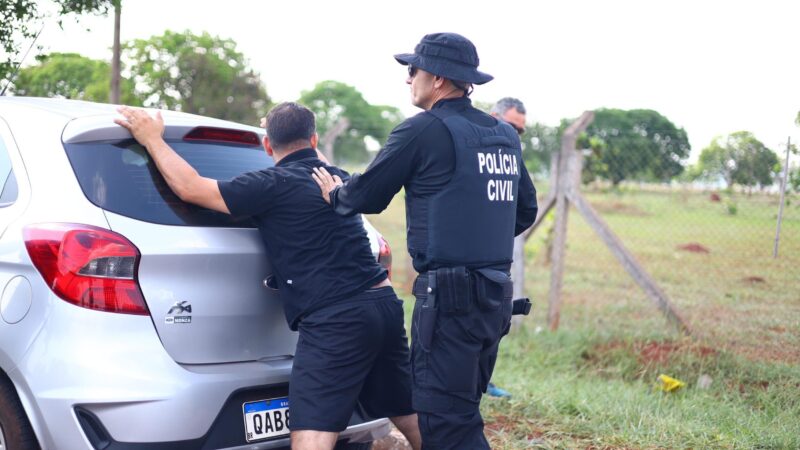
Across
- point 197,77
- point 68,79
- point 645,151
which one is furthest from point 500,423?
point 197,77

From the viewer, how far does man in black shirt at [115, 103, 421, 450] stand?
10.0 ft

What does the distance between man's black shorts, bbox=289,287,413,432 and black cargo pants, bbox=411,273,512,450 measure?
20 cm

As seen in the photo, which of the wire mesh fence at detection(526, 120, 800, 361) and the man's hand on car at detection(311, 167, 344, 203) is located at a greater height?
the man's hand on car at detection(311, 167, 344, 203)

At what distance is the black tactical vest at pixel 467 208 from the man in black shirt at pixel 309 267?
28cm

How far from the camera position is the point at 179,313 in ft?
9.57

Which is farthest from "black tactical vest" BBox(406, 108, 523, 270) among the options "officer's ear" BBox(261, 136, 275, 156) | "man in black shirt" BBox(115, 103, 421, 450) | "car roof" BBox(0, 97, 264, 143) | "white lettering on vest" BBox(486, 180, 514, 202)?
"car roof" BBox(0, 97, 264, 143)

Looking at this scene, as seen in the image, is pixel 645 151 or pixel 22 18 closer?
pixel 22 18

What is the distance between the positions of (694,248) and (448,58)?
4.72m

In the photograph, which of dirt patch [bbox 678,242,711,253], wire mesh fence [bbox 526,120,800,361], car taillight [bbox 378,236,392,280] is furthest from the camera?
dirt patch [bbox 678,242,711,253]

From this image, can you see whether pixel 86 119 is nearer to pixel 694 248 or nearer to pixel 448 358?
pixel 448 358

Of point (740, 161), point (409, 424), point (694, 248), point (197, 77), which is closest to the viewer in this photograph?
point (409, 424)

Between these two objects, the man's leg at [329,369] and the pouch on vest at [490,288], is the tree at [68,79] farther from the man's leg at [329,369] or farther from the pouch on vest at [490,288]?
the pouch on vest at [490,288]

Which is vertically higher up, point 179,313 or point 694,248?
point 179,313

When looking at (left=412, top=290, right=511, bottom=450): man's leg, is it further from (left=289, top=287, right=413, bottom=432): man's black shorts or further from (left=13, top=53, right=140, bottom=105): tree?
(left=13, top=53, right=140, bottom=105): tree
